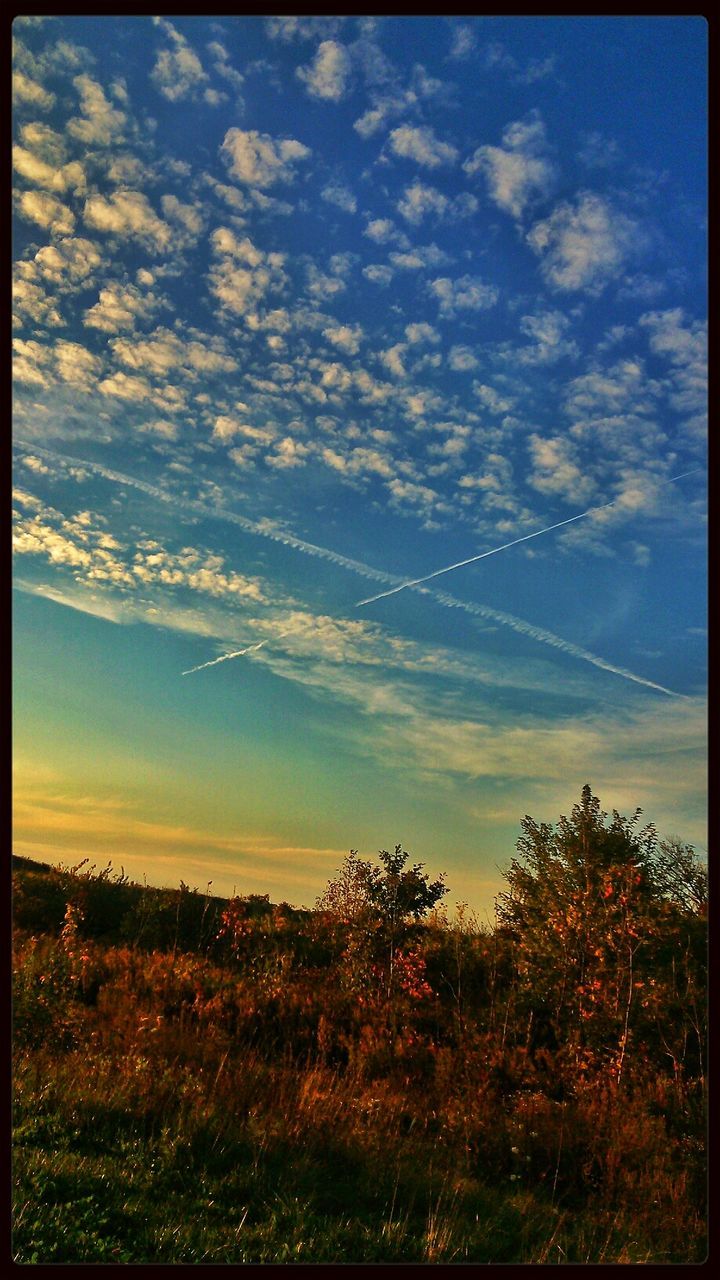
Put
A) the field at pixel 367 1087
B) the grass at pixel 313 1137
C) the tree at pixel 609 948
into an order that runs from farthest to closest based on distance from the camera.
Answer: the tree at pixel 609 948
the field at pixel 367 1087
the grass at pixel 313 1137

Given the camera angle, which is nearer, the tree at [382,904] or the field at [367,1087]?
the field at [367,1087]

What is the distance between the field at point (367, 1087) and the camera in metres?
6.22

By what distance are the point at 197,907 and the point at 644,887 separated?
33.6 feet

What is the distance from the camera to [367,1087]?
10.7 metres

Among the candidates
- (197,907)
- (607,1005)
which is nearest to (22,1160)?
(607,1005)

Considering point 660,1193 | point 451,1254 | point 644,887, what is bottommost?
point 660,1193

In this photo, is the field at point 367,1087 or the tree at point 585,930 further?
the tree at point 585,930

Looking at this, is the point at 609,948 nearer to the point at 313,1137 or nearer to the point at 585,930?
the point at 585,930

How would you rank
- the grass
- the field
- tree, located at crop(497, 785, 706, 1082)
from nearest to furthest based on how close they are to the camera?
the grass, the field, tree, located at crop(497, 785, 706, 1082)

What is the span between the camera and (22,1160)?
6.33 meters

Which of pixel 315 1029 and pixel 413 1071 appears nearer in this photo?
pixel 413 1071

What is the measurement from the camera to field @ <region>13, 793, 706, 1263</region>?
6223mm

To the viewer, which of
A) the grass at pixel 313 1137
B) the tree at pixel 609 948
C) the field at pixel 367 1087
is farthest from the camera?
the tree at pixel 609 948

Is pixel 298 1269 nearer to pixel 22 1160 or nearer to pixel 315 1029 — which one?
pixel 22 1160
